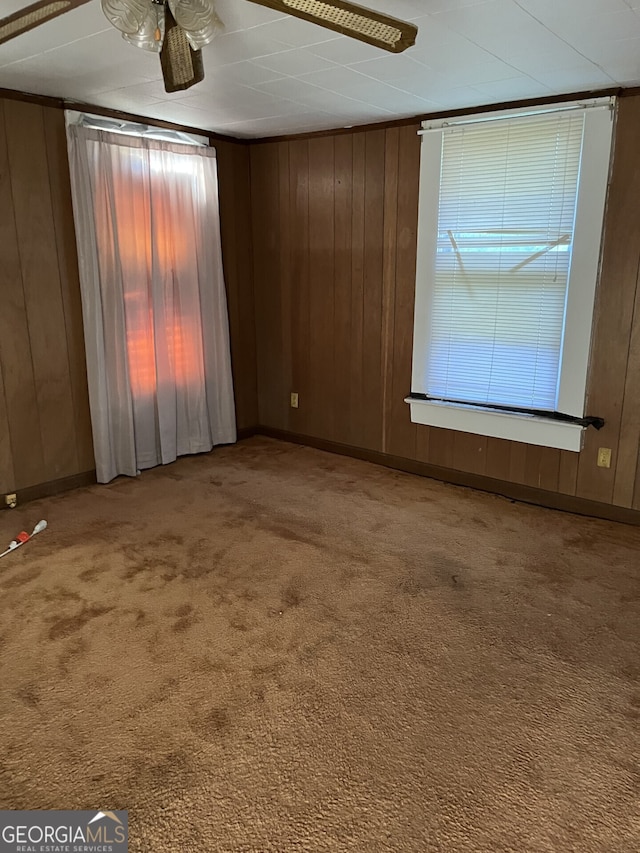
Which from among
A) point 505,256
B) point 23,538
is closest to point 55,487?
point 23,538

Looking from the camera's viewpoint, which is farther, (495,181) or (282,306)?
(282,306)

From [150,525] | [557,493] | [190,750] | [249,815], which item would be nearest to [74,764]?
[190,750]

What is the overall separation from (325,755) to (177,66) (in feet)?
7.64

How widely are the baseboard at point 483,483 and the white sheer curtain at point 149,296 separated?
87 centimetres

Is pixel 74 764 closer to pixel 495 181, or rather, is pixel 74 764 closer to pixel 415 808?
pixel 415 808

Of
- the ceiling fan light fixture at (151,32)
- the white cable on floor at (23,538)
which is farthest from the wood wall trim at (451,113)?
the white cable on floor at (23,538)

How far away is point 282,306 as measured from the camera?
4.92 meters

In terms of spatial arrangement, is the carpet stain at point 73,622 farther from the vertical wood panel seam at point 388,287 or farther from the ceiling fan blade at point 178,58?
the vertical wood panel seam at point 388,287

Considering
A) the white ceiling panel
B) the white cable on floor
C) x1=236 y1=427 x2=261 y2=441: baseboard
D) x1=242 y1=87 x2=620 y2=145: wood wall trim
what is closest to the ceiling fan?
the white ceiling panel

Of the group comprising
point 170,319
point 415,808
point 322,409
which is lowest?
point 415,808

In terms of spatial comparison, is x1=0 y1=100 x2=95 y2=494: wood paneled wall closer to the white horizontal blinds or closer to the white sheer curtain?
the white sheer curtain

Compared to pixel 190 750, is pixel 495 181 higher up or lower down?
higher up

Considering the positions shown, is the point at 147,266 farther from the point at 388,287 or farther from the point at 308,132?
the point at 388,287

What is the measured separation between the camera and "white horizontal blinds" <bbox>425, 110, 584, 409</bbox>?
346 cm
